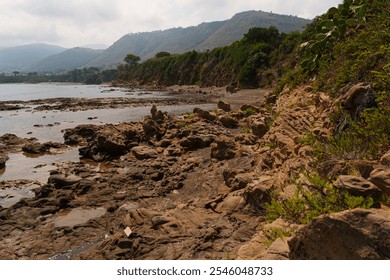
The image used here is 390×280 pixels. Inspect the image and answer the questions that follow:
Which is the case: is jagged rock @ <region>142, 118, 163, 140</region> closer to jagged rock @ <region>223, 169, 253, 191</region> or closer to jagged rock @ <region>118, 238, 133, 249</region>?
jagged rock @ <region>223, 169, 253, 191</region>

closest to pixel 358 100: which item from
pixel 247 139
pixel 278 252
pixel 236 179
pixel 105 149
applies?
pixel 236 179

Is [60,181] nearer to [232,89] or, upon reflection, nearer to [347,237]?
[347,237]

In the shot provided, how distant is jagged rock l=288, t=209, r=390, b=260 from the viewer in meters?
3.22

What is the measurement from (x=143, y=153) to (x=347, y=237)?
46.7ft

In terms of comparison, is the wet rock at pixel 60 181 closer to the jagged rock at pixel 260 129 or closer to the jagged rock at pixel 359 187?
Result: the jagged rock at pixel 260 129

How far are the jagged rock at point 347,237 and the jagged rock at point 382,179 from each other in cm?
69

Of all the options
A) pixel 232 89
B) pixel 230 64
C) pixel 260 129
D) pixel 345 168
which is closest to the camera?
pixel 345 168

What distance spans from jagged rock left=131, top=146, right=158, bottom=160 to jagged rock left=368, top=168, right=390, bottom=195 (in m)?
13.2

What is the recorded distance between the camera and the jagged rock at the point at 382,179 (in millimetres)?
4105

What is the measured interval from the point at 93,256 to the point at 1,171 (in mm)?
13078

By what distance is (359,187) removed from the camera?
4160 millimetres

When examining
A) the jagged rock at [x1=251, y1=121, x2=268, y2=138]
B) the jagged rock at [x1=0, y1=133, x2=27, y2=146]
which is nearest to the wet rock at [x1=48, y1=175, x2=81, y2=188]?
the jagged rock at [x1=251, y1=121, x2=268, y2=138]

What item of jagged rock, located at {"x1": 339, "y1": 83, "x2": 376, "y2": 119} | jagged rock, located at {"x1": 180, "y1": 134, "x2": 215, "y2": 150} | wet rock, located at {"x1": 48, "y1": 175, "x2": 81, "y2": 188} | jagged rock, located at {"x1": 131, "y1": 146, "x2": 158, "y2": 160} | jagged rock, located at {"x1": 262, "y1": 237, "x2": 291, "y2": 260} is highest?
jagged rock, located at {"x1": 339, "y1": 83, "x2": 376, "y2": 119}

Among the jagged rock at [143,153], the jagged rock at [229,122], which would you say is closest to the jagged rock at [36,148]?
the jagged rock at [143,153]
